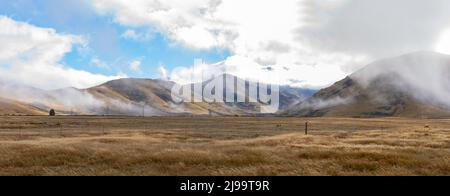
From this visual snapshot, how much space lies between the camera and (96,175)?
2141 cm
